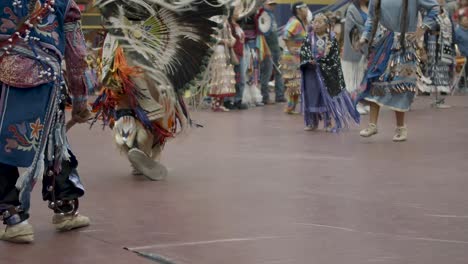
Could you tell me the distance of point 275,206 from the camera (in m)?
7.12

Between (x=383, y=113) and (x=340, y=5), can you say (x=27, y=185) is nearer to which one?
(x=383, y=113)

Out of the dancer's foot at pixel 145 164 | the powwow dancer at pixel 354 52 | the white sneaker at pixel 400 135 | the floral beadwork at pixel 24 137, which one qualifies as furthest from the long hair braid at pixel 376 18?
the floral beadwork at pixel 24 137

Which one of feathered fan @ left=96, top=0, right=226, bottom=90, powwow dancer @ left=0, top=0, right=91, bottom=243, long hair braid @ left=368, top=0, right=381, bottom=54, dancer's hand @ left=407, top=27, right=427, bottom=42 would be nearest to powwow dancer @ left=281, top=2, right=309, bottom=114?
long hair braid @ left=368, top=0, right=381, bottom=54

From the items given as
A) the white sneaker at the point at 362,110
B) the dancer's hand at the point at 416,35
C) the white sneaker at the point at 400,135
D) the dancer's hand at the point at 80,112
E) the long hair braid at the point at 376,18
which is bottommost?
the white sneaker at the point at 362,110

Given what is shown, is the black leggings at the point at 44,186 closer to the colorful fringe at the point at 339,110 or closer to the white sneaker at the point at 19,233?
the white sneaker at the point at 19,233

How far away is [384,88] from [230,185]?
377 centimetres

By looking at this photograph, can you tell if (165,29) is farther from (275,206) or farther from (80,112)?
(80,112)

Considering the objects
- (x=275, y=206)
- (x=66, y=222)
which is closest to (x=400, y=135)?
(x=275, y=206)

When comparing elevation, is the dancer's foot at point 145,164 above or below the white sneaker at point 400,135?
above

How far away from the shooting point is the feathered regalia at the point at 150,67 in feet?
26.4

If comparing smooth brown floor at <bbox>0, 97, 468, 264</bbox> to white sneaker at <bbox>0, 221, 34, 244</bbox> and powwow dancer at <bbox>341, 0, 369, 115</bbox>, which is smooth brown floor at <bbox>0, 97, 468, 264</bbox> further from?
powwow dancer at <bbox>341, 0, 369, 115</bbox>

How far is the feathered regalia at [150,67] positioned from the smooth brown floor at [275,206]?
31 cm

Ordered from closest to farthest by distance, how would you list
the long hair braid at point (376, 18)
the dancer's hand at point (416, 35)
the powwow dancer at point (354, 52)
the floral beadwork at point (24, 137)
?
the floral beadwork at point (24, 137)
the dancer's hand at point (416, 35)
the long hair braid at point (376, 18)
the powwow dancer at point (354, 52)

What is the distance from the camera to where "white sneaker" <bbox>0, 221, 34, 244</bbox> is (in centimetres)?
591
